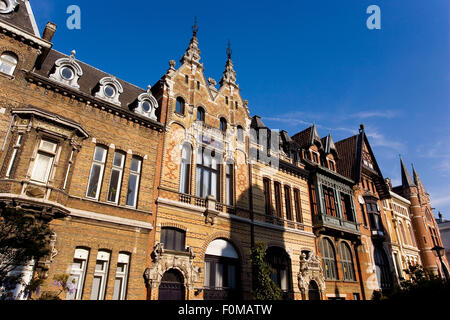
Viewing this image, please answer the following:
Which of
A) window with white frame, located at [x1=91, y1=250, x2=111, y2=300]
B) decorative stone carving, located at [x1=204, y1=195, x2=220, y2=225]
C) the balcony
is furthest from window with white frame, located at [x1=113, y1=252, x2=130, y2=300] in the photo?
the balcony

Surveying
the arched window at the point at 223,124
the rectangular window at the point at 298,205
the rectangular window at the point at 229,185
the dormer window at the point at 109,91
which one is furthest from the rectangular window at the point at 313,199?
the dormer window at the point at 109,91

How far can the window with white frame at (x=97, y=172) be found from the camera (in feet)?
44.4

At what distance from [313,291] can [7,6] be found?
23393mm

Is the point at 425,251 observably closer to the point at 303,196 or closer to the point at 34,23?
the point at 303,196

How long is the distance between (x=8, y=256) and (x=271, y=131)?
18909 millimetres

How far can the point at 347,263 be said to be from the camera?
23656 mm

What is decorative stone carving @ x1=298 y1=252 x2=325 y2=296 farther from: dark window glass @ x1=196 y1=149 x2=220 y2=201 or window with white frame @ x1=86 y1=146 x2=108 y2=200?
window with white frame @ x1=86 y1=146 x2=108 y2=200

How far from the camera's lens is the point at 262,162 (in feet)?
69.8

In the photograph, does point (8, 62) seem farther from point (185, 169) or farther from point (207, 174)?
point (207, 174)

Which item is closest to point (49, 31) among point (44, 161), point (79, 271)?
point (44, 161)

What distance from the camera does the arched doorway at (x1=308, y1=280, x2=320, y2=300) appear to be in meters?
19.5

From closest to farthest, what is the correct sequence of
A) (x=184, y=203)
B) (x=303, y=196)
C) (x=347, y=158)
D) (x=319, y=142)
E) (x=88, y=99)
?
(x=88, y=99) → (x=184, y=203) → (x=303, y=196) → (x=319, y=142) → (x=347, y=158)

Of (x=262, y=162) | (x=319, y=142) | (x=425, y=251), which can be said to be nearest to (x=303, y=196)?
(x=262, y=162)

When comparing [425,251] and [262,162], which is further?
[425,251]
